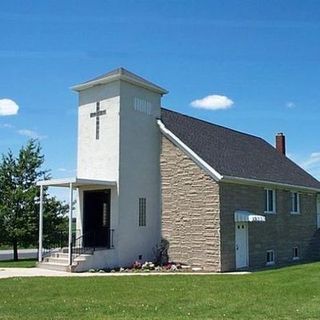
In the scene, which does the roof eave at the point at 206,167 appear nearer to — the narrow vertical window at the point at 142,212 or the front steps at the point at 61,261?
the narrow vertical window at the point at 142,212

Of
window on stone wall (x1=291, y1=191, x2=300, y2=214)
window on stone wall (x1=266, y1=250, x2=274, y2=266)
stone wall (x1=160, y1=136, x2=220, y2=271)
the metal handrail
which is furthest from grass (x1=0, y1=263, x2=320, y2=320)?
window on stone wall (x1=291, y1=191, x2=300, y2=214)

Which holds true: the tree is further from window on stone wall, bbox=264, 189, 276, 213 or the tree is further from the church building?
window on stone wall, bbox=264, 189, 276, 213

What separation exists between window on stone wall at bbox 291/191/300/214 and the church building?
2.84m

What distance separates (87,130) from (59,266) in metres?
6.46

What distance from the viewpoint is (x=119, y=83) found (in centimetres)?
2222

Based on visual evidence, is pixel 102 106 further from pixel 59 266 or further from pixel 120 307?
pixel 120 307

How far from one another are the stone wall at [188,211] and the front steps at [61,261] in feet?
13.7

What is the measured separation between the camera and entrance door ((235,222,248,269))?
22094 mm

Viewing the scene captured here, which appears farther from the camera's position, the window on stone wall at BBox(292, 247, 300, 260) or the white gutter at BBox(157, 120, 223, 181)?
the window on stone wall at BBox(292, 247, 300, 260)

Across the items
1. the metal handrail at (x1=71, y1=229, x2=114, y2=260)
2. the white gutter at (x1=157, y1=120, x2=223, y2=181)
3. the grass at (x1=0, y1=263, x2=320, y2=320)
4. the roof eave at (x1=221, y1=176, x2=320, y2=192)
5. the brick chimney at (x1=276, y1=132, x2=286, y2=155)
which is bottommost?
the grass at (x1=0, y1=263, x2=320, y2=320)

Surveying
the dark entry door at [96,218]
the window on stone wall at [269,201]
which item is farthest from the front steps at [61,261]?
the window on stone wall at [269,201]

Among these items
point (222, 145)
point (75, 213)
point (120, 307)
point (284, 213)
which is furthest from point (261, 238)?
point (120, 307)

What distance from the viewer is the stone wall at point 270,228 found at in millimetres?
21297

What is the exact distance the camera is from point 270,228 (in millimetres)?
24922
